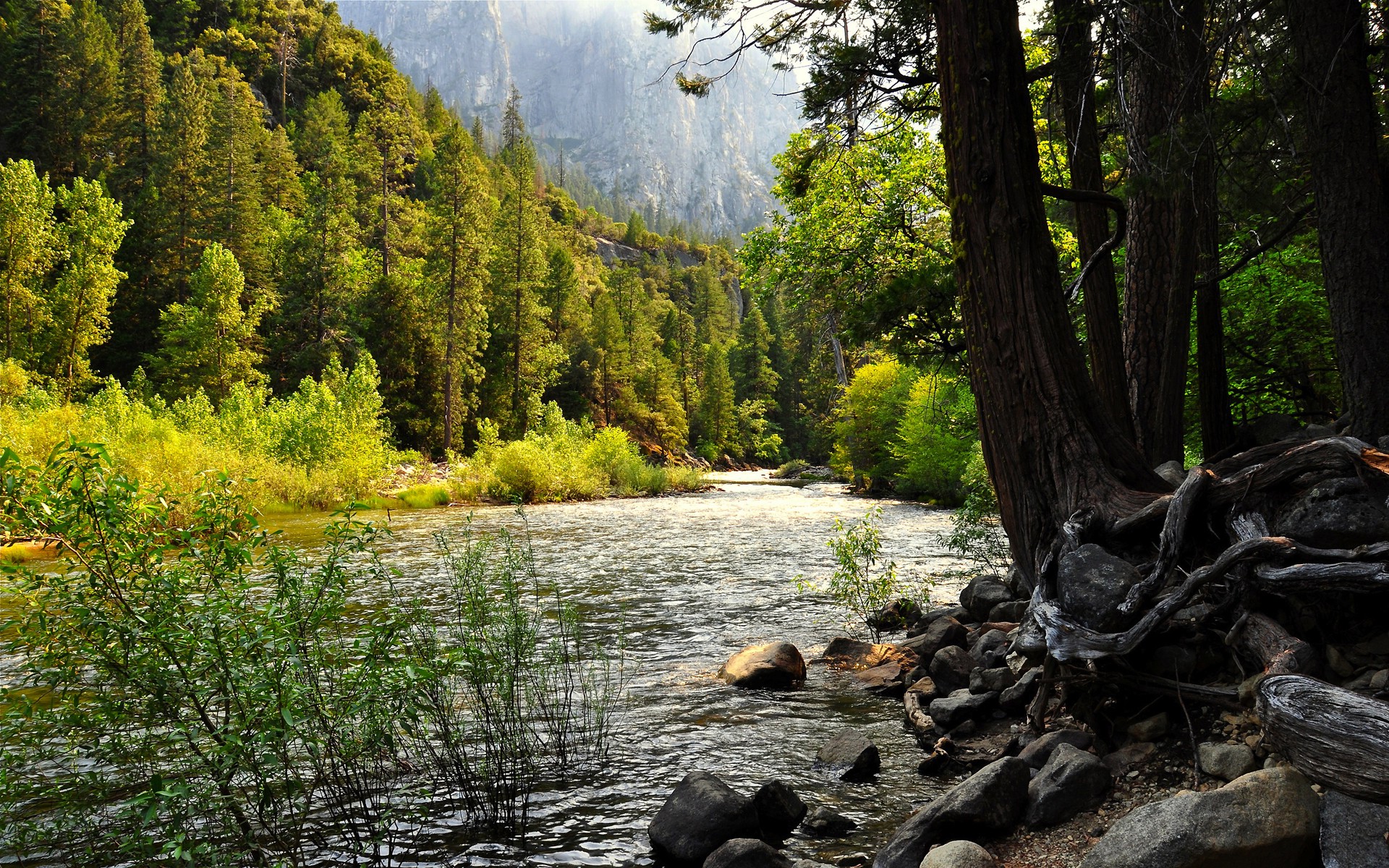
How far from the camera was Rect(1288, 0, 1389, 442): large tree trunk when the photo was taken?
5441mm

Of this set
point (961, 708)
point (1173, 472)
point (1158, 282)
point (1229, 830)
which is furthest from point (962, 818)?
point (1158, 282)

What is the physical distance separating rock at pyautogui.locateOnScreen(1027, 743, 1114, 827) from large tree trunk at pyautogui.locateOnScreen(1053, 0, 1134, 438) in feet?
11.9

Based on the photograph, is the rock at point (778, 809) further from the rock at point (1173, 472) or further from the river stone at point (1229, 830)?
the rock at point (1173, 472)

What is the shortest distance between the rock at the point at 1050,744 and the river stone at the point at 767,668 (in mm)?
2929

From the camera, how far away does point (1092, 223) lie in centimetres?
802

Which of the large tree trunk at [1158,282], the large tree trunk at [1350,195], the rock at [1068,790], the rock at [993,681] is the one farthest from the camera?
the large tree trunk at [1158,282]

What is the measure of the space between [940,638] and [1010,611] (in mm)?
832

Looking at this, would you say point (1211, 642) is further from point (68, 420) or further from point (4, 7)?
point (4, 7)

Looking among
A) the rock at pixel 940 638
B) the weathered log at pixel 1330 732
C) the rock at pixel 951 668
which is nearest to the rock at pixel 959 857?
the weathered log at pixel 1330 732

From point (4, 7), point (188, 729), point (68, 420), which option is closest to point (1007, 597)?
point (188, 729)

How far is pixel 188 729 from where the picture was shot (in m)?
3.07

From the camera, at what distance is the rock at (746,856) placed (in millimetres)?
3625

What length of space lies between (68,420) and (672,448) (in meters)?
44.5

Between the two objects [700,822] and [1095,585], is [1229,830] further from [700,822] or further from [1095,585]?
[700,822]
